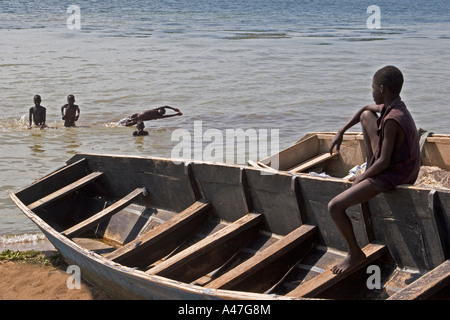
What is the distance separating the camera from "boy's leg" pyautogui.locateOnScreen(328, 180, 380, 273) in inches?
159

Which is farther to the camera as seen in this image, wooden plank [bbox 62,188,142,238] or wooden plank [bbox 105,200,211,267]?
wooden plank [bbox 62,188,142,238]

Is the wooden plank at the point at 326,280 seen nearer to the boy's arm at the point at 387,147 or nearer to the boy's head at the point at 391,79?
the boy's arm at the point at 387,147

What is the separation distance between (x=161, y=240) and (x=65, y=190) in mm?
1489

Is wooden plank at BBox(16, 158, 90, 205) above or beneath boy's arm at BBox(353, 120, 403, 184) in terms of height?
beneath

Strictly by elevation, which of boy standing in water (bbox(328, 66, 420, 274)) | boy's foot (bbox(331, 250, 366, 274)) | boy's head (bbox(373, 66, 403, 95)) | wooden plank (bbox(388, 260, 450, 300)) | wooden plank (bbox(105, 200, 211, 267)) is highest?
boy's head (bbox(373, 66, 403, 95))

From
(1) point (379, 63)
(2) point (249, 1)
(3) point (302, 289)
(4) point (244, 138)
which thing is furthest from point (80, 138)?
(2) point (249, 1)

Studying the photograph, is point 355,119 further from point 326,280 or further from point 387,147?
point 326,280

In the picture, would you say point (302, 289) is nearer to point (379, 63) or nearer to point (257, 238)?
point (257, 238)

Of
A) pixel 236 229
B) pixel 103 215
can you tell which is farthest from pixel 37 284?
pixel 236 229

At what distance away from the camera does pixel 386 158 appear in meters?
3.96

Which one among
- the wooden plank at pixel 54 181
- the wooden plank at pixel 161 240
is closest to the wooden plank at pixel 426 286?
the wooden plank at pixel 161 240

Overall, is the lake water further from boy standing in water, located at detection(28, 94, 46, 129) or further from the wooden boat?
the wooden boat

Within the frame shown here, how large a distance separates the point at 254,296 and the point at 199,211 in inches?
78.4

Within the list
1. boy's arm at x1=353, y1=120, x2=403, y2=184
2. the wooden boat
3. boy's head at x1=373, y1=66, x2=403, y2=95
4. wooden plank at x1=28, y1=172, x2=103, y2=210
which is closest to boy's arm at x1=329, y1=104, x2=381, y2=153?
the wooden boat
